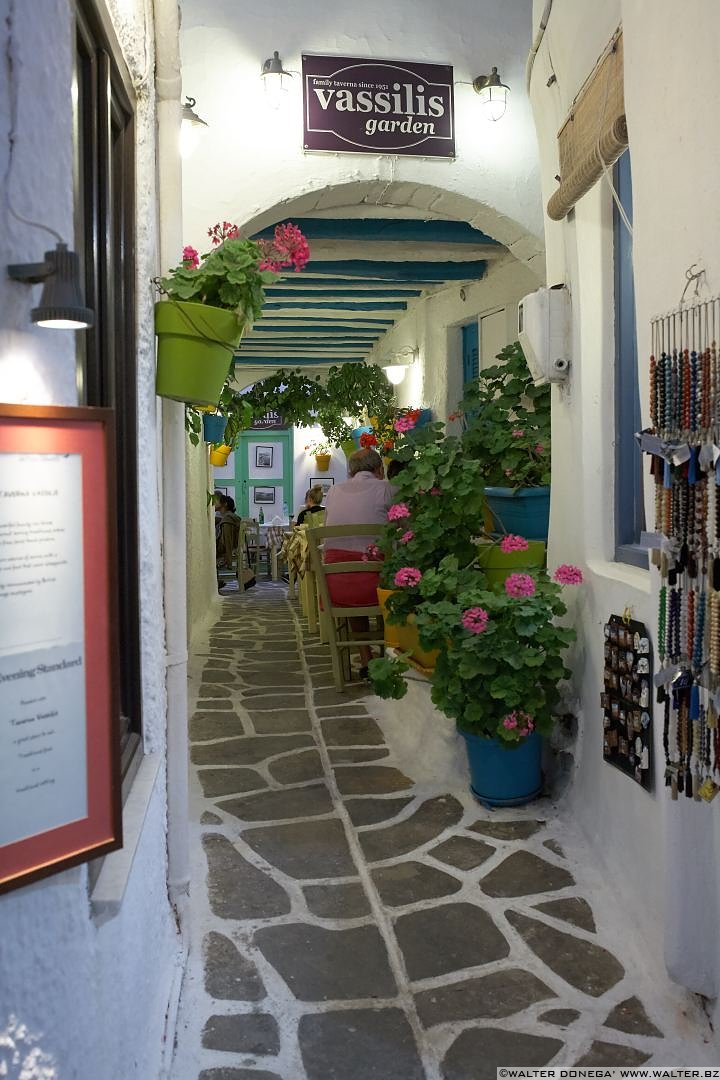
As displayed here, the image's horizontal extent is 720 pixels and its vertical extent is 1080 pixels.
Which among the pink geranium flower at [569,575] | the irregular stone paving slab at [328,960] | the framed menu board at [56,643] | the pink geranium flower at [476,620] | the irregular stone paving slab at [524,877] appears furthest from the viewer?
the pink geranium flower at [476,620]

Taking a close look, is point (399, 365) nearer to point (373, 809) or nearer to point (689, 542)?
point (373, 809)

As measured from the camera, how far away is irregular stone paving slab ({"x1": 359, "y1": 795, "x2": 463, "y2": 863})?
11.0 ft

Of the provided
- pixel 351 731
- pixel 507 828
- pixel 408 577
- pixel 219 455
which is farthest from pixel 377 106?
pixel 219 455

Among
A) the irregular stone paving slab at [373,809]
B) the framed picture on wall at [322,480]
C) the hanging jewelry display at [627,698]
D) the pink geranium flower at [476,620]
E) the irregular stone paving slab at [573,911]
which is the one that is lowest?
the irregular stone paving slab at [573,911]

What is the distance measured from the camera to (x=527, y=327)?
3.62 meters

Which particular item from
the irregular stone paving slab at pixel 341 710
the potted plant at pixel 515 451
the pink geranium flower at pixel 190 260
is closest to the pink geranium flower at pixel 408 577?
the potted plant at pixel 515 451

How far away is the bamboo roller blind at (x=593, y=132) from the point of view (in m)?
2.73

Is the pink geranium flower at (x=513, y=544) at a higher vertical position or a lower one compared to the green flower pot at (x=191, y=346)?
lower

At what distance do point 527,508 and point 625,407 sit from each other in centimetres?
112

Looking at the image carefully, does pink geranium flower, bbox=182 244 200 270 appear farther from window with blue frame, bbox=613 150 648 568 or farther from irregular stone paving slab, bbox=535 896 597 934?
irregular stone paving slab, bbox=535 896 597 934

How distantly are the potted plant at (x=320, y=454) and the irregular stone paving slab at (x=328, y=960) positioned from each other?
12700 mm

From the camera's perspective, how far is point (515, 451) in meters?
4.33

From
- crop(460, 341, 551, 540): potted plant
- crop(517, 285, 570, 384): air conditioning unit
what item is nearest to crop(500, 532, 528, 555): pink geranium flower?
crop(460, 341, 551, 540): potted plant

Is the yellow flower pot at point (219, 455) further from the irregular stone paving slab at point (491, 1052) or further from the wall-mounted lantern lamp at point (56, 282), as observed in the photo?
the wall-mounted lantern lamp at point (56, 282)
